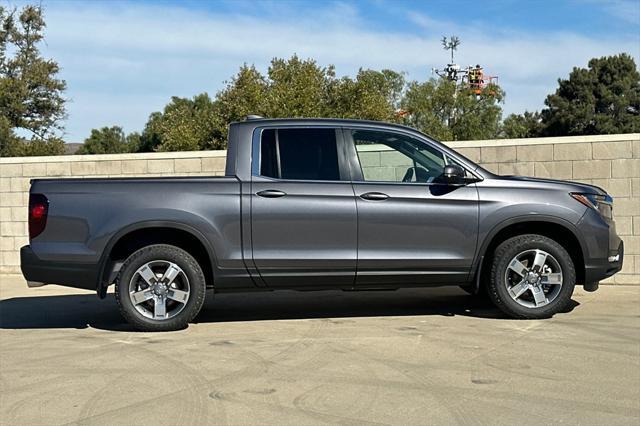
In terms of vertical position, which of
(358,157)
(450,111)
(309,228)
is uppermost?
(450,111)

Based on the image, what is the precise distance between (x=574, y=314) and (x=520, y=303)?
904mm

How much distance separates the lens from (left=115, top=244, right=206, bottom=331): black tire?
23.6ft

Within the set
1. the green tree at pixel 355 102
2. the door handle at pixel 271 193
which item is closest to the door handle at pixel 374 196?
the door handle at pixel 271 193

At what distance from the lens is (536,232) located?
7738 mm

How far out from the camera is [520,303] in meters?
7.48

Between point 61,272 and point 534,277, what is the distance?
4.56m

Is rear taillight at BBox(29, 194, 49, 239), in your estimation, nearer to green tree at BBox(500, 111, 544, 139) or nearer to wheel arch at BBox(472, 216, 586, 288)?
wheel arch at BBox(472, 216, 586, 288)

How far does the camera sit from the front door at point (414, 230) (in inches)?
288

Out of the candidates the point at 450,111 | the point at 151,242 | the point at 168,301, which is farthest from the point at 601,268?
the point at 450,111

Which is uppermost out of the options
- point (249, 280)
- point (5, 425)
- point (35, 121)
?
point (35, 121)

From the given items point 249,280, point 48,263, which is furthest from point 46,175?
point 249,280

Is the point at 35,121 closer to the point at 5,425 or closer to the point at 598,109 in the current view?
the point at 5,425

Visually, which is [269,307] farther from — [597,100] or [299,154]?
[597,100]

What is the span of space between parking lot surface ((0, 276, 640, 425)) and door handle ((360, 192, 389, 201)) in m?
1.26
